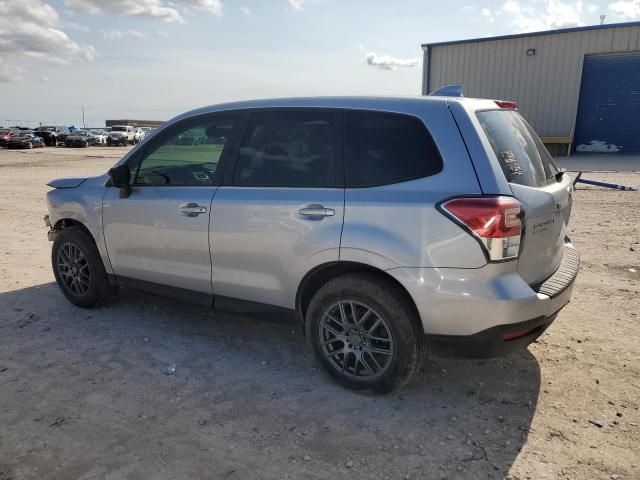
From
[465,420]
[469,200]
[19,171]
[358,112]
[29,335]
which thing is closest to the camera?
[469,200]

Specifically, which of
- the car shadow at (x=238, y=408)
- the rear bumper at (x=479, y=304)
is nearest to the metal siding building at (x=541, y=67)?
the car shadow at (x=238, y=408)

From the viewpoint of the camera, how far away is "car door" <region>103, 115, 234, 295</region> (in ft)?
12.5

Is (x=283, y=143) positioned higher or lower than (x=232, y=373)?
higher

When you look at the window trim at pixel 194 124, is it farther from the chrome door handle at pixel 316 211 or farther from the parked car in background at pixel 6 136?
the parked car in background at pixel 6 136

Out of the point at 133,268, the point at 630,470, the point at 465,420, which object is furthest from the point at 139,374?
the point at 630,470

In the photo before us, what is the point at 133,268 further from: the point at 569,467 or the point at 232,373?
the point at 569,467

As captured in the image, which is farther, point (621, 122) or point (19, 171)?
point (621, 122)

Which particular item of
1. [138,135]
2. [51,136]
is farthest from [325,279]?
[138,135]

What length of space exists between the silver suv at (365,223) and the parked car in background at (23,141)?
37.8 metres

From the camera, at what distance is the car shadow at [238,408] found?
266 cm

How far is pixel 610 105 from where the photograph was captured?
21766mm

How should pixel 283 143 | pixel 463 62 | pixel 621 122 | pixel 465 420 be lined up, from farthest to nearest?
pixel 463 62 → pixel 621 122 → pixel 283 143 → pixel 465 420

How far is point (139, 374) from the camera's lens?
358 cm

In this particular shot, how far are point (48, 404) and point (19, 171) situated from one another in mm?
19460
